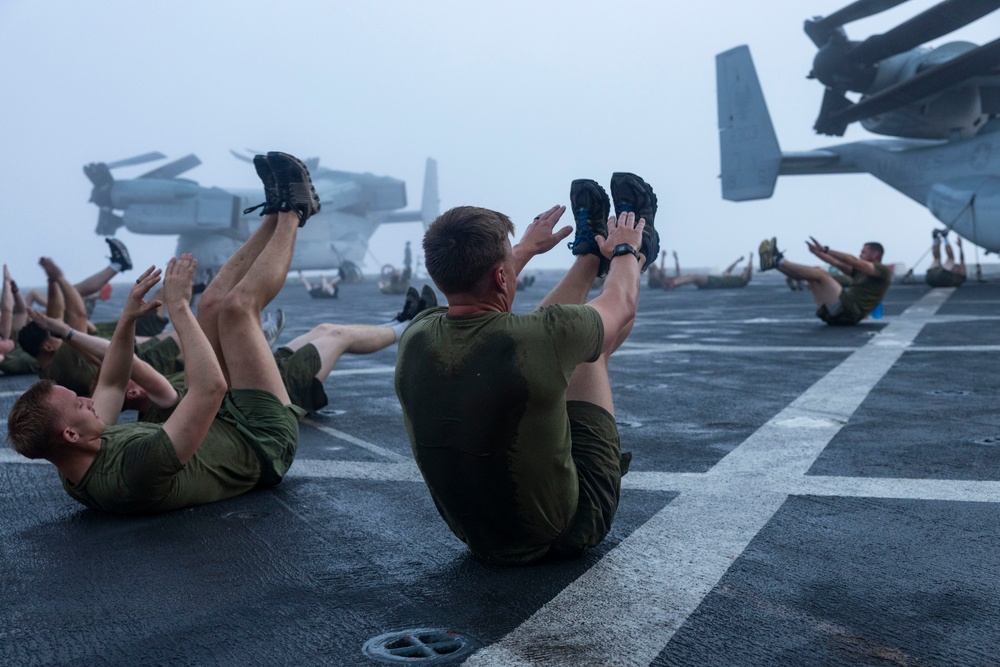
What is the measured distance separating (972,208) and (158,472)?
2347 centimetres

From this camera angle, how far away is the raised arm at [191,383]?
381cm

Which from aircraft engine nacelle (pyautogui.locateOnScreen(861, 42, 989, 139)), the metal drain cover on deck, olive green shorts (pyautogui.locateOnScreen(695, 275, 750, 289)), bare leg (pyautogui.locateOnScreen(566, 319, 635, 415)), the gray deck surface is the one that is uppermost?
aircraft engine nacelle (pyautogui.locateOnScreen(861, 42, 989, 139))

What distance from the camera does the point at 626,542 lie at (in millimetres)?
3428

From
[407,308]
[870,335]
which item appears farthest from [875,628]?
[870,335]

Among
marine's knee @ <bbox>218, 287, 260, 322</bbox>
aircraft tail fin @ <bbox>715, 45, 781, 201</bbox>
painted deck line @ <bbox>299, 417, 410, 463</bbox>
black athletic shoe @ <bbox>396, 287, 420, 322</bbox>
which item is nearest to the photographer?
marine's knee @ <bbox>218, 287, 260, 322</bbox>

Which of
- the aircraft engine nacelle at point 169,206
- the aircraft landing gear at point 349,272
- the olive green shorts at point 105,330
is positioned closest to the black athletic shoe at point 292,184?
the olive green shorts at point 105,330

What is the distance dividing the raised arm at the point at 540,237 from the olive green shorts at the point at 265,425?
1.77m

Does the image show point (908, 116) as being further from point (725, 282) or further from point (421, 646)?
point (421, 646)

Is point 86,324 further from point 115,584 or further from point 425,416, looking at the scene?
point 425,416

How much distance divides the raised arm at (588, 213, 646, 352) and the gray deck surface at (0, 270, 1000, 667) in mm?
877

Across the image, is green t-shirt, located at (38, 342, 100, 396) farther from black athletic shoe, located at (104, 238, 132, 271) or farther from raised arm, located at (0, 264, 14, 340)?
black athletic shoe, located at (104, 238, 132, 271)

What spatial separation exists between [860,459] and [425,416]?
9.64 ft

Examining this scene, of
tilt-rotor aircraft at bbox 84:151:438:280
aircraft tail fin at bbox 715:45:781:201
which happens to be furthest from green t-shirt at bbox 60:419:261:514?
tilt-rotor aircraft at bbox 84:151:438:280

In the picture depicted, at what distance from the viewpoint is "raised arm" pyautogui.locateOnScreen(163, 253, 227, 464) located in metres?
3.81
